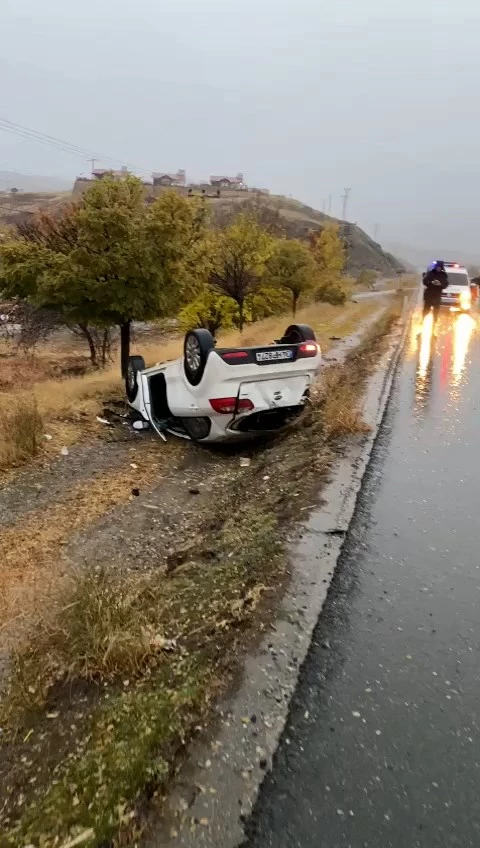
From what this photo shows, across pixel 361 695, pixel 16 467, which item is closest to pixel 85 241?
pixel 16 467

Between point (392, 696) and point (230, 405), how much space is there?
4573 millimetres

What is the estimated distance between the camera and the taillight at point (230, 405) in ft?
23.1

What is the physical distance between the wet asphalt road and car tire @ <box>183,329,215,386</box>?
265cm

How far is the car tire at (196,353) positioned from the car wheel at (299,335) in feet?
4.46

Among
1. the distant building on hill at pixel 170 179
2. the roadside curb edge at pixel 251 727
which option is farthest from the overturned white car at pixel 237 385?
the distant building on hill at pixel 170 179

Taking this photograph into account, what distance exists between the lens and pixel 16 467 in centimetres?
742

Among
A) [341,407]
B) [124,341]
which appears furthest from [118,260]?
[341,407]

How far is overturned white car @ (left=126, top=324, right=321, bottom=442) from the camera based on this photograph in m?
6.93

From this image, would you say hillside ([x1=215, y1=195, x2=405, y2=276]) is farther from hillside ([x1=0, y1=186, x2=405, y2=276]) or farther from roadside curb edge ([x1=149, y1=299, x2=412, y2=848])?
roadside curb edge ([x1=149, y1=299, x2=412, y2=848])

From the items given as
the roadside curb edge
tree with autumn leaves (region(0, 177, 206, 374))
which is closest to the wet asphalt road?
the roadside curb edge

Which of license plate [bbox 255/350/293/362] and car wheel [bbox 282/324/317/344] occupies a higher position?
car wheel [bbox 282/324/317/344]

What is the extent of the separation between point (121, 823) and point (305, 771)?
0.75 m

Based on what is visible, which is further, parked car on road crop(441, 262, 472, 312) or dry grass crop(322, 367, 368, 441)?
parked car on road crop(441, 262, 472, 312)

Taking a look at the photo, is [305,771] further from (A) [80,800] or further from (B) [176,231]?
(B) [176,231]
